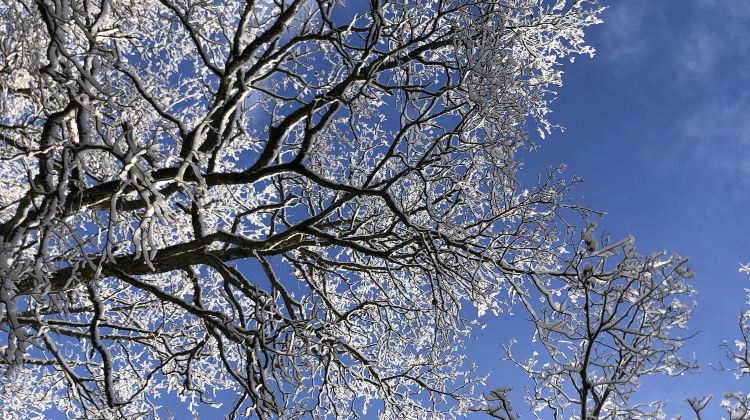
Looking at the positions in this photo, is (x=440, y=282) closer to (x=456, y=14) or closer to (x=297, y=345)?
(x=297, y=345)

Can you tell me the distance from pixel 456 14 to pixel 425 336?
411cm

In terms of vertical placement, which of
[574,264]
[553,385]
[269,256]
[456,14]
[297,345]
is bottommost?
[553,385]

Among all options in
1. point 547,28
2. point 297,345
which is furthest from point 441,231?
point 547,28

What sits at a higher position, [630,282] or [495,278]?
[495,278]

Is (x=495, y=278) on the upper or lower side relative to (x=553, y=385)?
upper

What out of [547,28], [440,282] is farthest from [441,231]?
[547,28]

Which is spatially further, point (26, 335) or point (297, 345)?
point (297, 345)

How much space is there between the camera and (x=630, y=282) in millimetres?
3666

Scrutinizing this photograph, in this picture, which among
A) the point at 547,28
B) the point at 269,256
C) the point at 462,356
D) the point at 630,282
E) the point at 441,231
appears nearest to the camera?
the point at 630,282

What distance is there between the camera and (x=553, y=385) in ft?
14.0

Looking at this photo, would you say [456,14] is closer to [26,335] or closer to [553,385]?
[553,385]

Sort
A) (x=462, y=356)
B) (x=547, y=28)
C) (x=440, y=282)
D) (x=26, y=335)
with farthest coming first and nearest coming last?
(x=462, y=356), (x=547, y=28), (x=440, y=282), (x=26, y=335)

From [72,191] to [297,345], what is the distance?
2678mm

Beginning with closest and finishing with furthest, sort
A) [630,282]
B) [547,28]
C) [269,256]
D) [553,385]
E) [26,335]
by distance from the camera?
[630,282] < [26,335] < [553,385] < [269,256] < [547,28]
